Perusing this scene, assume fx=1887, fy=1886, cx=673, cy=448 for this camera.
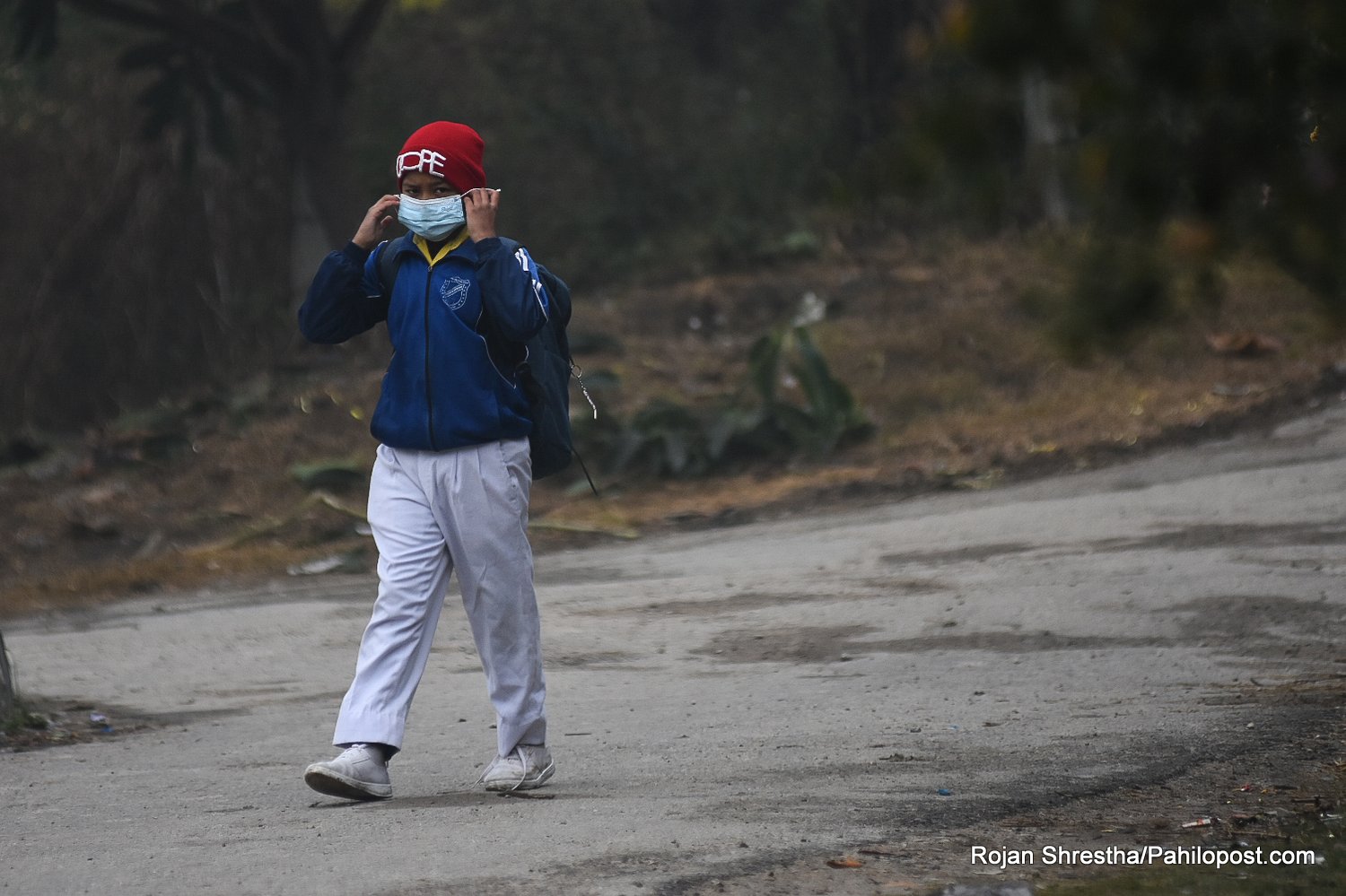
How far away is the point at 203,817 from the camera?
5.24m

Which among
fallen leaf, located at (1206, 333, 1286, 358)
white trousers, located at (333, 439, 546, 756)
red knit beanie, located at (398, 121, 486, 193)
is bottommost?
fallen leaf, located at (1206, 333, 1286, 358)

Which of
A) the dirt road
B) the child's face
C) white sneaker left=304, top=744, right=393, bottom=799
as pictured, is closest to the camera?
the dirt road

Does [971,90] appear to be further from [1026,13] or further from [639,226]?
[639,226]

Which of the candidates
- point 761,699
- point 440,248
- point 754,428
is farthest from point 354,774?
point 754,428

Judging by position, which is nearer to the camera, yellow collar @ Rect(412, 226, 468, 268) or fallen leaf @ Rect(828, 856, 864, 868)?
fallen leaf @ Rect(828, 856, 864, 868)

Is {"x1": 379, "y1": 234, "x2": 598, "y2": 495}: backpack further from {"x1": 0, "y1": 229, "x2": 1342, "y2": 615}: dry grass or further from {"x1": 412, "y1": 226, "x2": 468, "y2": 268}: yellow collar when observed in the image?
{"x1": 0, "y1": 229, "x2": 1342, "y2": 615}: dry grass

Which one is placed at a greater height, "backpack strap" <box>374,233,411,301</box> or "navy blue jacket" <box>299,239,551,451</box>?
"backpack strap" <box>374,233,411,301</box>

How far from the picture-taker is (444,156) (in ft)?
17.5

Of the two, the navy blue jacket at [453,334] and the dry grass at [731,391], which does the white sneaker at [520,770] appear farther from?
the dry grass at [731,391]

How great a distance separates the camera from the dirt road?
4.57 metres

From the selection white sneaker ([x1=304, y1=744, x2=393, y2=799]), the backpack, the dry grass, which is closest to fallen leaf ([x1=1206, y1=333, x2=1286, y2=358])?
the dry grass

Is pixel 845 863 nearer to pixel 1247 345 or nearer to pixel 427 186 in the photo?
pixel 427 186

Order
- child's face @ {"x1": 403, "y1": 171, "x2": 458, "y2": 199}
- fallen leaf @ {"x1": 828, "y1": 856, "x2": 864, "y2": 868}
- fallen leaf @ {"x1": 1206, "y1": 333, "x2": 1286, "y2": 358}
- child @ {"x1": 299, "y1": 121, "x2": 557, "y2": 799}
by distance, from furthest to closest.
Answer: fallen leaf @ {"x1": 1206, "y1": 333, "x2": 1286, "y2": 358} → child's face @ {"x1": 403, "y1": 171, "x2": 458, "y2": 199} → child @ {"x1": 299, "y1": 121, "x2": 557, "y2": 799} → fallen leaf @ {"x1": 828, "y1": 856, "x2": 864, "y2": 868}

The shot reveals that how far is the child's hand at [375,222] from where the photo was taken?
5.34m
